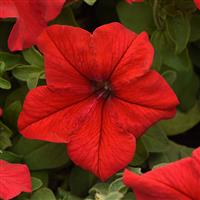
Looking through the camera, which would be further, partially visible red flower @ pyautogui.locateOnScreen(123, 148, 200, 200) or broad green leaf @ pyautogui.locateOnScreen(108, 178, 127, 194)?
broad green leaf @ pyautogui.locateOnScreen(108, 178, 127, 194)

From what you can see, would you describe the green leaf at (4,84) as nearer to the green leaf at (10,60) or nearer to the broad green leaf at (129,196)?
the green leaf at (10,60)

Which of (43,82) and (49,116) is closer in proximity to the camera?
(49,116)

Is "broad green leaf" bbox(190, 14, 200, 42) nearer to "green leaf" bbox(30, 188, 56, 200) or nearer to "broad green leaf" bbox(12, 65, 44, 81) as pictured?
"broad green leaf" bbox(12, 65, 44, 81)

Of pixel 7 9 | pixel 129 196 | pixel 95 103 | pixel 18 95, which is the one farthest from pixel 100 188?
pixel 7 9

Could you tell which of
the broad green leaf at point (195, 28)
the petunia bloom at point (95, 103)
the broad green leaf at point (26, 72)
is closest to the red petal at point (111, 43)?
the petunia bloom at point (95, 103)

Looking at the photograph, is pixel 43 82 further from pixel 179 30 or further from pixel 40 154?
pixel 179 30

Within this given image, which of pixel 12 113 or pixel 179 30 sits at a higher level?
pixel 179 30

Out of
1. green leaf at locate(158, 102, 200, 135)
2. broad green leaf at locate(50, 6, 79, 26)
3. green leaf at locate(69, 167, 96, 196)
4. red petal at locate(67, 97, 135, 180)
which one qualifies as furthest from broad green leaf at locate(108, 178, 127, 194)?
broad green leaf at locate(50, 6, 79, 26)

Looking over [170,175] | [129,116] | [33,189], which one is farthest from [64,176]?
[170,175]
